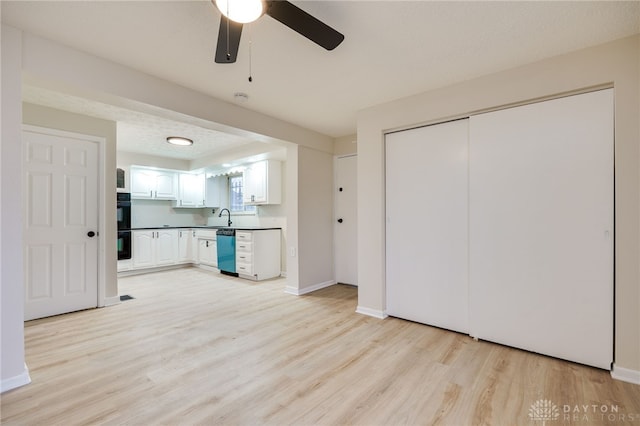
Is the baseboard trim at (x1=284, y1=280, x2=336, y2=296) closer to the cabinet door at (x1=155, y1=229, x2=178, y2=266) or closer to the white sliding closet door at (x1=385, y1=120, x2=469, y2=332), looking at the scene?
the white sliding closet door at (x1=385, y1=120, x2=469, y2=332)

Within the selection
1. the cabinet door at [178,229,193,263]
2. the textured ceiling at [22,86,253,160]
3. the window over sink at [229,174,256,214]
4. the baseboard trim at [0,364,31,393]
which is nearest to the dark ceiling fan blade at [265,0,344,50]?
the textured ceiling at [22,86,253,160]

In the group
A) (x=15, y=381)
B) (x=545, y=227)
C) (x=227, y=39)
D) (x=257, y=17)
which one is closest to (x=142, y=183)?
(x=15, y=381)

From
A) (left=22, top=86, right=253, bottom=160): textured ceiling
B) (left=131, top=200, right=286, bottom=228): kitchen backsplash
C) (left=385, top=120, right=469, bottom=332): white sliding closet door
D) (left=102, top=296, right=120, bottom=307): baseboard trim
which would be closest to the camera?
(left=385, top=120, right=469, bottom=332): white sliding closet door

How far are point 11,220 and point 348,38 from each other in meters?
2.48

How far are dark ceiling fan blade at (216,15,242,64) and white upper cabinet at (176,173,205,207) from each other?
522 centimetres

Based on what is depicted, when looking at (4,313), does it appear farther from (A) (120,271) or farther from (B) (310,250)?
(A) (120,271)

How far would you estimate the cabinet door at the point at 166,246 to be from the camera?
5.69m

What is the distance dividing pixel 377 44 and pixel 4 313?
2.99 metres

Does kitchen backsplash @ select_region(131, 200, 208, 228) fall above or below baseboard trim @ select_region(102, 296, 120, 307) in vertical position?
above

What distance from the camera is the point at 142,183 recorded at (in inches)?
226

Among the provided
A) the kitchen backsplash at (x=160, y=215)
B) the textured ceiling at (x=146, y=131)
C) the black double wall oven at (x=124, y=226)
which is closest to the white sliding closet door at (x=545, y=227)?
the textured ceiling at (x=146, y=131)

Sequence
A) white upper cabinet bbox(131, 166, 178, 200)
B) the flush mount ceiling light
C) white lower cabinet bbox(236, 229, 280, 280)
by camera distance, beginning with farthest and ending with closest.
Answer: white upper cabinet bbox(131, 166, 178, 200) → white lower cabinet bbox(236, 229, 280, 280) → the flush mount ceiling light

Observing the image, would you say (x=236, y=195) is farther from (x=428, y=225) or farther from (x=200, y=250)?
(x=428, y=225)

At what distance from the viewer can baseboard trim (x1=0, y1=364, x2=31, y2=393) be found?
1.83 m
